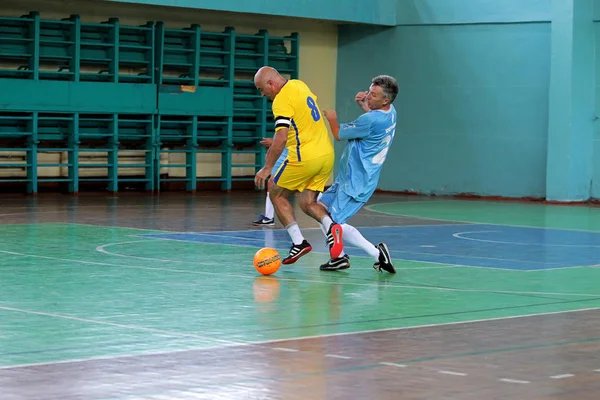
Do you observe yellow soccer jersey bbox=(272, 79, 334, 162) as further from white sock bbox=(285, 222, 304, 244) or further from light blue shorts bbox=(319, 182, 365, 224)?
white sock bbox=(285, 222, 304, 244)

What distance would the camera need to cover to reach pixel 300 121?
1120 centimetres

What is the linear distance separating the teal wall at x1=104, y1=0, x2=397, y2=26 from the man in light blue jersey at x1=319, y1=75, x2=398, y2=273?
12.9 m

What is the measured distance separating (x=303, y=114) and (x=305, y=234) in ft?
14.3

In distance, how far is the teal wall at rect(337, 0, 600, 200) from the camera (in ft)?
79.9

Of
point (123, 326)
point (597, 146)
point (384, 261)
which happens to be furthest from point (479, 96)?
point (123, 326)

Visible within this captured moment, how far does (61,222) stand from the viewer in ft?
Result: 54.1

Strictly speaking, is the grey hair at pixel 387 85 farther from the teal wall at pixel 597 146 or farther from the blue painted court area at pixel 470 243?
the teal wall at pixel 597 146

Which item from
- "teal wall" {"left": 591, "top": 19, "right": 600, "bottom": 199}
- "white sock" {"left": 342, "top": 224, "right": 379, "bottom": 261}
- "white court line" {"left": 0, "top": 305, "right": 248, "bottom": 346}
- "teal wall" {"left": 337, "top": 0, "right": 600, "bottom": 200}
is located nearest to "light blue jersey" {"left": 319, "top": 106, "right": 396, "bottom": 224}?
"white sock" {"left": 342, "top": 224, "right": 379, "bottom": 261}

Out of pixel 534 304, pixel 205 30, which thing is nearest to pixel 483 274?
pixel 534 304

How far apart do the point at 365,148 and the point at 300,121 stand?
0.69m

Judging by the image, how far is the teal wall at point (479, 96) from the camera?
24359 millimetres

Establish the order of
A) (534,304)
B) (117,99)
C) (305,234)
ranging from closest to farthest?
1. (534,304)
2. (305,234)
3. (117,99)

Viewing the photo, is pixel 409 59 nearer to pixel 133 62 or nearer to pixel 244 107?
pixel 244 107

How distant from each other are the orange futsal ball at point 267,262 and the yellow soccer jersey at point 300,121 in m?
1.17
